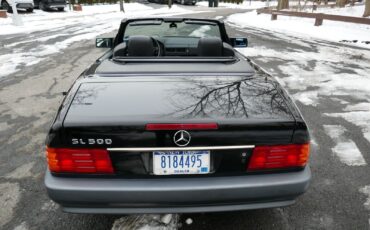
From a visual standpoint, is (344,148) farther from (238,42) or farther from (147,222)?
(147,222)

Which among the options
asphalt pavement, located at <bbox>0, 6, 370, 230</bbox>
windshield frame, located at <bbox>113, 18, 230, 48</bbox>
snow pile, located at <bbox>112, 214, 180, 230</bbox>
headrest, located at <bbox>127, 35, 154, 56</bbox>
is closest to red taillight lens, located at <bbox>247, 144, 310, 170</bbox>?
asphalt pavement, located at <bbox>0, 6, 370, 230</bbox>

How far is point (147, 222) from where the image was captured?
254 centimetres

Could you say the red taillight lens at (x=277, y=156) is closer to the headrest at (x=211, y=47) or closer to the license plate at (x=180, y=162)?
the license plate at (x=180, y=162)

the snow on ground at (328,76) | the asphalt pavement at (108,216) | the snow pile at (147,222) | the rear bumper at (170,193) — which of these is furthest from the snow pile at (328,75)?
the snow pile at (147,222)

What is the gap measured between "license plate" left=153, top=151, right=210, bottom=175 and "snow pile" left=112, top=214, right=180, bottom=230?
2.12 ft

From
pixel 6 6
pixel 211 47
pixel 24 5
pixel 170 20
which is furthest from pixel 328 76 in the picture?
pixel 6 6

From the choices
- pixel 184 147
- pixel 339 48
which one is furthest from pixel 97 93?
pixel 339 48

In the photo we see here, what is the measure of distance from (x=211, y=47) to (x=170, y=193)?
1.82 m

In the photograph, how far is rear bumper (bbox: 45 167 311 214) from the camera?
204cm

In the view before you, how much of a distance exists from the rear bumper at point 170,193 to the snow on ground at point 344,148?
185 cm

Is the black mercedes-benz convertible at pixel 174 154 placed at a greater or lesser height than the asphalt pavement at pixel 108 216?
greater

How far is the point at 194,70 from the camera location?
2.76 m

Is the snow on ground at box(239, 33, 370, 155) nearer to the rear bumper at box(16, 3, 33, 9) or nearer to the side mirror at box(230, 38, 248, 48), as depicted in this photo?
the side mirror at box(230, 38, 248, 48)

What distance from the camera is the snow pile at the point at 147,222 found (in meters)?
2.50
